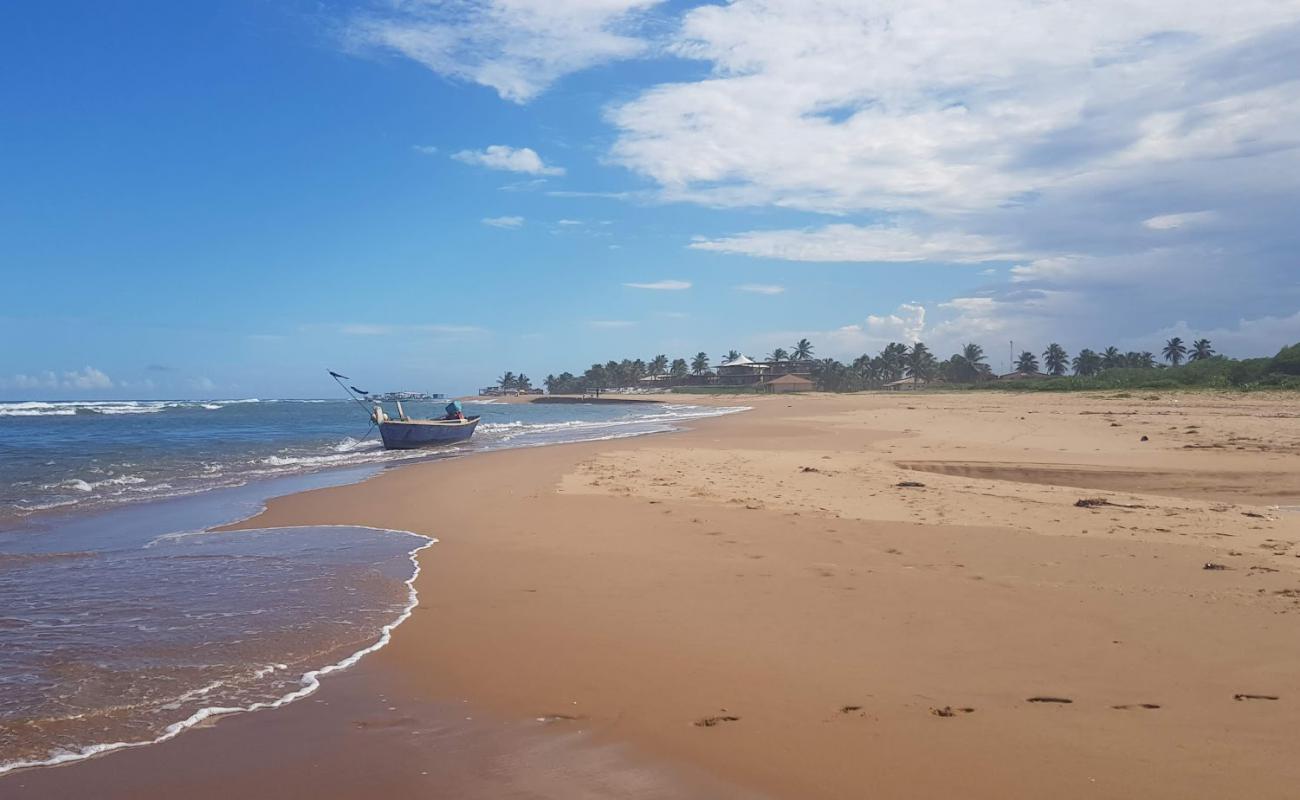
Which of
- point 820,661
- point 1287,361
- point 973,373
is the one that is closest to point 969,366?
point 973,373

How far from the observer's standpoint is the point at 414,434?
2994 centimetres

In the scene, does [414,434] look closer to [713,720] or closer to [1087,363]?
[713,720]

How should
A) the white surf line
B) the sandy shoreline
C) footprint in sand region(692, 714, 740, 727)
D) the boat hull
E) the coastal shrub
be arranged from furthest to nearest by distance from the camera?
the coastal shrub, the boat hull, footprint in sand region(692, 714, 740, 727), the white surf line, the sandy shoreline

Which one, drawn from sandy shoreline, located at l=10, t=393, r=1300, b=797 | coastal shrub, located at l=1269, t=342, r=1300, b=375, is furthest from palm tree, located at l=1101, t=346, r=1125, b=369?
sandy shoreline, located at l=10, t=393, r=1300, b=797

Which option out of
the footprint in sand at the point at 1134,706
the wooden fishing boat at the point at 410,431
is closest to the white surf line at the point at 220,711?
the footprint in sand at the point at 1134,706

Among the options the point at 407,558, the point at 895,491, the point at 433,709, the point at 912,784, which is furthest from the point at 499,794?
the point at 895,491

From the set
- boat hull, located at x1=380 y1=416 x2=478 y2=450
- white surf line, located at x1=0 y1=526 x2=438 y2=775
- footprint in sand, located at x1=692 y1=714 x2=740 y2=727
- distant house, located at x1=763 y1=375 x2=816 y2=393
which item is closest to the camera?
white surf line, located at x1=0 y1=526 x2=438 y2=775

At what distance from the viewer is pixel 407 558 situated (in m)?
9.02

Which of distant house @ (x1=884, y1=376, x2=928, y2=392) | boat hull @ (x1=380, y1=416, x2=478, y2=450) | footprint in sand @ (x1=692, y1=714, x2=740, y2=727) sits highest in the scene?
distant house @ (x1=884, y1=376, x2=928, y2=392)

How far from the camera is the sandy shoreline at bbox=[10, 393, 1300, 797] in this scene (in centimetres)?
375

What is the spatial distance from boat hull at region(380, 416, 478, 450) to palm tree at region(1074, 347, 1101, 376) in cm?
10451

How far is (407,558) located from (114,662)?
371 centimetres

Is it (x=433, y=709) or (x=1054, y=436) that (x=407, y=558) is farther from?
(x=1054, y=436)

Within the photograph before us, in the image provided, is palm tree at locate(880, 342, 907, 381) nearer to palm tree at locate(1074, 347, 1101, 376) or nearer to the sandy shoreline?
palm tree at locate(1074, 347, 1101, 376)
